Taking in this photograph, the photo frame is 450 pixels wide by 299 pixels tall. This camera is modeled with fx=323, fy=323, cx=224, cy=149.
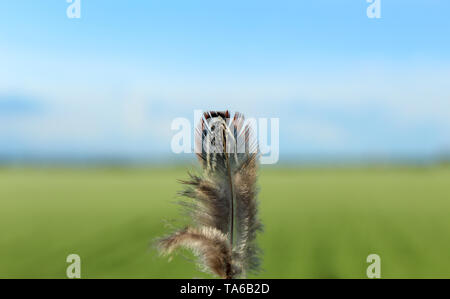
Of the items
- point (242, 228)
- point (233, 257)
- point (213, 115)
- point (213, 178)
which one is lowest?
point (233, 257)

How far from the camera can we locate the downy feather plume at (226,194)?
16.0 ft

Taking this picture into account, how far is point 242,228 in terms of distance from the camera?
5.05m

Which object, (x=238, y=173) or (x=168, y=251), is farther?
(x=238, y=173)

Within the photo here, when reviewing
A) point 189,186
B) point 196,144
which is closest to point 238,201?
point 189,186

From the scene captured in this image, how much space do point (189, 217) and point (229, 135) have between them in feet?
4.79

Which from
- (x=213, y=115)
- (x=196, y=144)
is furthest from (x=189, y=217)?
(x=213, y=115)

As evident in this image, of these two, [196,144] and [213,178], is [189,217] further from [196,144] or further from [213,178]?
[196,144]

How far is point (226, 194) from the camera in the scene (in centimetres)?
A: 504

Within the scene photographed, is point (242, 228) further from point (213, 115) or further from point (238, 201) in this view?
point (213, 115)

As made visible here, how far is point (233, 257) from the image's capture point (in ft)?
16.3

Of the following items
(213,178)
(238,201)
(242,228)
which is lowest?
(242,228)

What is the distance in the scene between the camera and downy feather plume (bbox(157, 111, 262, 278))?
16.0 ft
